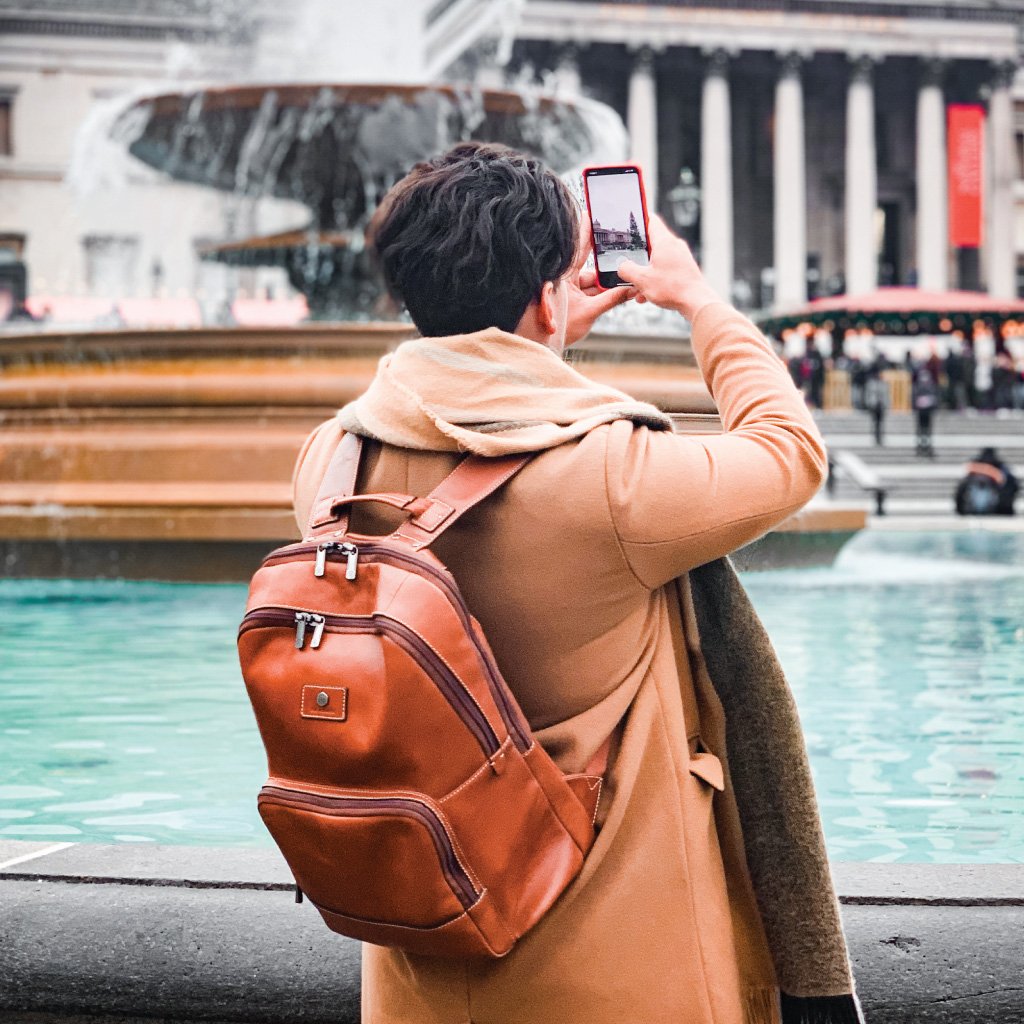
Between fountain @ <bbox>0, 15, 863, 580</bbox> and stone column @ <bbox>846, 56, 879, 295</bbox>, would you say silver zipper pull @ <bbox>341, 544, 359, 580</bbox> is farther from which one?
stone column @ <bbox>846, 56, 879, 295</bbox>

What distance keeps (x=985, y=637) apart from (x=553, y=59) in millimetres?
48577

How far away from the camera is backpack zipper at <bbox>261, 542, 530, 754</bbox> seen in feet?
4.76

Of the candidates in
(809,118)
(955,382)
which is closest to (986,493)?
(955,382)

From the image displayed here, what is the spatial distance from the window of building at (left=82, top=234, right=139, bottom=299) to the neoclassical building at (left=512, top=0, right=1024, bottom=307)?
585 inches

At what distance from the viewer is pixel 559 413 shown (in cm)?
159

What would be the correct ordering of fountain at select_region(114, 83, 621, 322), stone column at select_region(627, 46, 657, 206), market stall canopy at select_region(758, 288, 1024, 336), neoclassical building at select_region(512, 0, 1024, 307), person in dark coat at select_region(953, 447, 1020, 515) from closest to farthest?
1. fountain at select_region(114, 83, 621, 322)
2. person in dark coat at select_region(953, 447, 1020, 515)
3. market stall canopy at select_region(758, 288, 1024, 336)
4. stone column at select_region(627, 46, 657, 206)
5. neoclassical building at select_region(512, 0, 1024, 307)

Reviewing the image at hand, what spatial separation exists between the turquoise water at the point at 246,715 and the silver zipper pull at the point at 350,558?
1.03 meters

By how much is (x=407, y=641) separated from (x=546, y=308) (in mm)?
438

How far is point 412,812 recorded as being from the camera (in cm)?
145

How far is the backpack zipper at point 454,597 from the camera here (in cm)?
145

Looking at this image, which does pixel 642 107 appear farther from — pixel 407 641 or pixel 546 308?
pixel 407 641

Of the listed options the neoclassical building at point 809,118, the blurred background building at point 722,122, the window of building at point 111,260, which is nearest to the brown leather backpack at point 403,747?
the blurred background building at point 722,122

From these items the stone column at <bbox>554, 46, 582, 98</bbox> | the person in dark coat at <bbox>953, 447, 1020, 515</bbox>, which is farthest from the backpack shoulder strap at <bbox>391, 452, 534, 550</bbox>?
the stone column at <bbox>554, 46, 582, 98</bbox>

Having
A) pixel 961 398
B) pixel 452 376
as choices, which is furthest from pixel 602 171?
pixel 961 398
